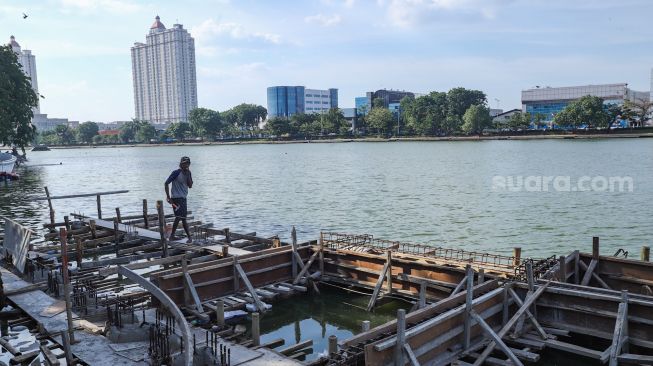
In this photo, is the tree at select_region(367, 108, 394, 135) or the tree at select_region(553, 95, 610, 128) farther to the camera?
the tree at select_region(367, 108, 394, 135)

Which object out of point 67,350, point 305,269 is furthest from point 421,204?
point 67,350

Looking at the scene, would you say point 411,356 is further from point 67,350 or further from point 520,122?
point 520,122

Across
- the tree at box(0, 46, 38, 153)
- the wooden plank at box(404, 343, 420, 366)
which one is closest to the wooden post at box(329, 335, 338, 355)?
the wooden plank at box(404, 343, 420, 366)

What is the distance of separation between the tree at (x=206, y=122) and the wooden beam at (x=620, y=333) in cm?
18425

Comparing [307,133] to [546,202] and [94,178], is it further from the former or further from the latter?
[546,202]

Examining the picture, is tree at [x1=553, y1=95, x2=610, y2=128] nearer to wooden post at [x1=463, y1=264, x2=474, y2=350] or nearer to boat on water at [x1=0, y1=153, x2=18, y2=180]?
boat on water at [x1=0, y1=153, x2=18, y2=180]

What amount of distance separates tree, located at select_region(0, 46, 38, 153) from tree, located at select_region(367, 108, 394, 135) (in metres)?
107

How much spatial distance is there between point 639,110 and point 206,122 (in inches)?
5217

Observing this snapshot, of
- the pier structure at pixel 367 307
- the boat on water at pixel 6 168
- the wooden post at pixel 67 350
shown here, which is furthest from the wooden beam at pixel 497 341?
the boat on water at pixel 6 168

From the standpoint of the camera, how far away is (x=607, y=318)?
11.7 meters

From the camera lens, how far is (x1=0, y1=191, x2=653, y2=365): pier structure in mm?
9828

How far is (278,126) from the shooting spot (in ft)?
566

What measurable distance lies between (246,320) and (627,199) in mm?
32077

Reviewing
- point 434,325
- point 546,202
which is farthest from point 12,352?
point 546,202
